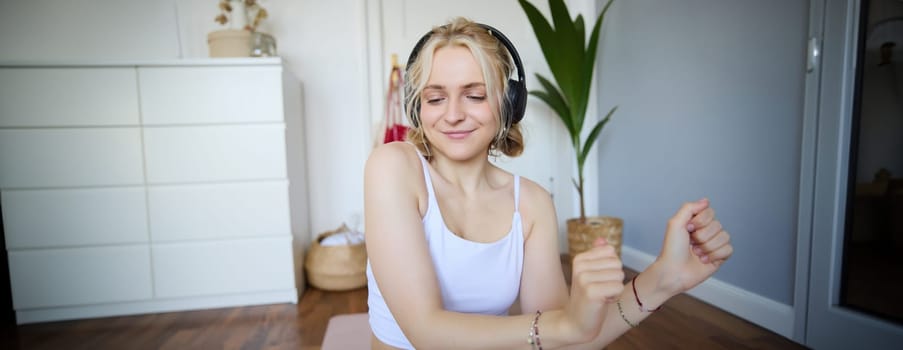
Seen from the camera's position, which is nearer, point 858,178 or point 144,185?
point 858,178

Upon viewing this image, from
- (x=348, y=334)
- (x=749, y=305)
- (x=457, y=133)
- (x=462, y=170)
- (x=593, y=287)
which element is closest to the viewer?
(x=593, y=287)

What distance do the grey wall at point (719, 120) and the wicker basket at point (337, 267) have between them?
1719mm

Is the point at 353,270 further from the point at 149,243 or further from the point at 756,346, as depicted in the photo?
the point at 756,346

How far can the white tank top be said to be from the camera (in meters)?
0.79

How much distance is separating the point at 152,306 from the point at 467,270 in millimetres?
2181

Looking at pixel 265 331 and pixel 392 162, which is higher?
pixel 392 162

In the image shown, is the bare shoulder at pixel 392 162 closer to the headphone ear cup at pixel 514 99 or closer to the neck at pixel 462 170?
the neck at pixel 462 170

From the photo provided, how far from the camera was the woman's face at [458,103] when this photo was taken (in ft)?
2.48

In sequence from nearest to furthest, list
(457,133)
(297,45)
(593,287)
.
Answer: (593,287) → (457,133) → (297,45)

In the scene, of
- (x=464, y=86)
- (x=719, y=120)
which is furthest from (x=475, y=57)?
(x=719, y=120)

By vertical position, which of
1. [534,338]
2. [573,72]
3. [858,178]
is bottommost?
[534,338]

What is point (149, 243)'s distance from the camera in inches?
84.0

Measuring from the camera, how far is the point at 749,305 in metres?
1.88

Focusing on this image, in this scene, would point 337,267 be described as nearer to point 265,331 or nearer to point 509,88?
point 265,331
